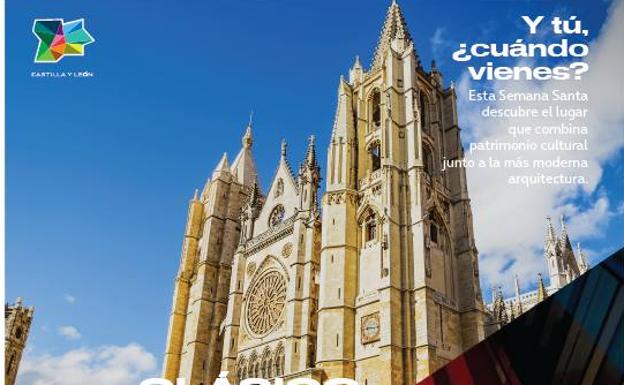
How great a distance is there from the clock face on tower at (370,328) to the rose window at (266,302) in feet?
20.8

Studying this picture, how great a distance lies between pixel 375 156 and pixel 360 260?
601 centimetres

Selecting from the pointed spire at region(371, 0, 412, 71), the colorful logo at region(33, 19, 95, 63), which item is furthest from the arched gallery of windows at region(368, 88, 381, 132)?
the colorful logo at region(33, 19, 95, 63)

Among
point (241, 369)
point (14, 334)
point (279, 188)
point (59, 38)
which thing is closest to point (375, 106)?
point (279, 188)

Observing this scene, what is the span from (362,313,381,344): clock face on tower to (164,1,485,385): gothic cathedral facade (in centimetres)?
5

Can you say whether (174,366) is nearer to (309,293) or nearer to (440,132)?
(309,293)

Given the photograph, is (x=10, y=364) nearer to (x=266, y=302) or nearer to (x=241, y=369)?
(x=241, y=369)

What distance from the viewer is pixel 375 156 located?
27.3 metres

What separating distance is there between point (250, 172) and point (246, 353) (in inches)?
604

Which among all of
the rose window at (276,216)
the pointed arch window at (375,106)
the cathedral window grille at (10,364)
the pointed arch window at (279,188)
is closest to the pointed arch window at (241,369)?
the rose window at (276,216)

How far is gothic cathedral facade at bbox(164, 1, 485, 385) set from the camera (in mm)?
21062

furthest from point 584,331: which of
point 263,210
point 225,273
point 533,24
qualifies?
point 225,273

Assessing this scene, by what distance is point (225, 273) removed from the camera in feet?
110

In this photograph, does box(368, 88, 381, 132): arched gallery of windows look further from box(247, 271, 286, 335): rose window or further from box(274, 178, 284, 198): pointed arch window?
box(247, 271, 286, 335): rose window

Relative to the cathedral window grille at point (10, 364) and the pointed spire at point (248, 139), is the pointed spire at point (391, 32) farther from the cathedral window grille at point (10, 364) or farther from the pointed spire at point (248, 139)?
the cathedral window grille at point (10, 364)
